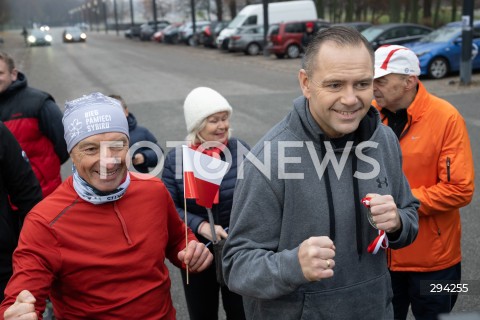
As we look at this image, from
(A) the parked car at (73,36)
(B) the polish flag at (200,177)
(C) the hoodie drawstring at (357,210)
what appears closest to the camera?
(C) the hoodie drawstring at (357,210)

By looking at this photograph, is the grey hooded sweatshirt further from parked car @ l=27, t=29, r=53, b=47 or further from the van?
parked car @ l=27, t=29, r=53, b=47

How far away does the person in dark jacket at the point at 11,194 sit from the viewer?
9.59ft

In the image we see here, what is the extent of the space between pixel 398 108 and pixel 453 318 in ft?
7.28

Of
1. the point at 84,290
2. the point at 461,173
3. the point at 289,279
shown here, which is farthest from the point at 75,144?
the point at 461,173

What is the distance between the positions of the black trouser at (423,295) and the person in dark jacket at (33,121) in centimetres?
250

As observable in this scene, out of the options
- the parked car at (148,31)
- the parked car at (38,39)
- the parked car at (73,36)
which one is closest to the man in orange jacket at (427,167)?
the parked car at (38,39)

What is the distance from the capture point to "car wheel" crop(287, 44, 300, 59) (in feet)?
82.4

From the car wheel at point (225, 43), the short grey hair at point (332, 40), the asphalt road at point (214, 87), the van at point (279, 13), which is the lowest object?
the asphalt road at point (214, 87)

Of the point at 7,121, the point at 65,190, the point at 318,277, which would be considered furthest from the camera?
the point at 7,121

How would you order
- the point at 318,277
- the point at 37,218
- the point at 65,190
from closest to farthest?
the point at 318,277 → the point at 37,218 → the point at 65,190

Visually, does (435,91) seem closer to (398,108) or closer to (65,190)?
(398,108)

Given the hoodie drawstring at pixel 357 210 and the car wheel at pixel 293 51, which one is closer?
the hoodie drawstring at pixel 357 210

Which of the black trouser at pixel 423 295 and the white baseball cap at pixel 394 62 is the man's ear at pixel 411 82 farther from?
the black trouser at pixel 423 295

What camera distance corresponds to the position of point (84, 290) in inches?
87.7
